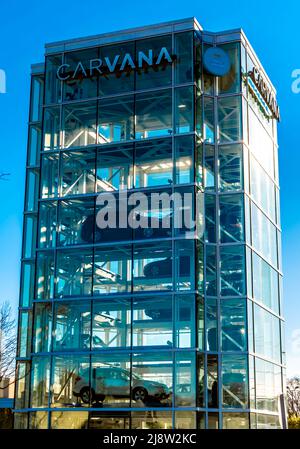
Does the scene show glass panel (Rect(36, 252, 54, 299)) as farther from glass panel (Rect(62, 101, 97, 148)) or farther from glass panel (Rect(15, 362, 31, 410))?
glass panel (Rect(62, 101, 97, 148))

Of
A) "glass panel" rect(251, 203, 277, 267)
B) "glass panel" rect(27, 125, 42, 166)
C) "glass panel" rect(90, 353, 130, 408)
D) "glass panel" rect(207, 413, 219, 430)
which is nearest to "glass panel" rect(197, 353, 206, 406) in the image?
"glass panel" rect(207, 413, 219, 430)

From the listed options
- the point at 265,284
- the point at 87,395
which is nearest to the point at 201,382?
the point at 87,395

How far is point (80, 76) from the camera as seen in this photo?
35.4 m

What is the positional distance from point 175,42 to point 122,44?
2.61 m

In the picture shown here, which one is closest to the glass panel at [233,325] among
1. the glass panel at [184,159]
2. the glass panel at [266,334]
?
the glass panel at [266,334]

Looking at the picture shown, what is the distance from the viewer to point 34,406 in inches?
1277

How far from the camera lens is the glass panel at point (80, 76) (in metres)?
35.4

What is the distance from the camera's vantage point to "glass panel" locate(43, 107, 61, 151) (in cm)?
3556

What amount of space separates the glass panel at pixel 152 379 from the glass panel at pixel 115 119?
1017 cm

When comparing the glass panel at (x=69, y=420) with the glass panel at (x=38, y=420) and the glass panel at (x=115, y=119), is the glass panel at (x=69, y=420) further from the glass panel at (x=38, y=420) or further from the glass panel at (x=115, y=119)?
the glass panel at (x=115, y=119)

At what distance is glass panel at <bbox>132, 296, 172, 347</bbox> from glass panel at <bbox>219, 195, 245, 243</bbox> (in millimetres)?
Result: 4084

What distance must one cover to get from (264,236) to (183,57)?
30.4ft
